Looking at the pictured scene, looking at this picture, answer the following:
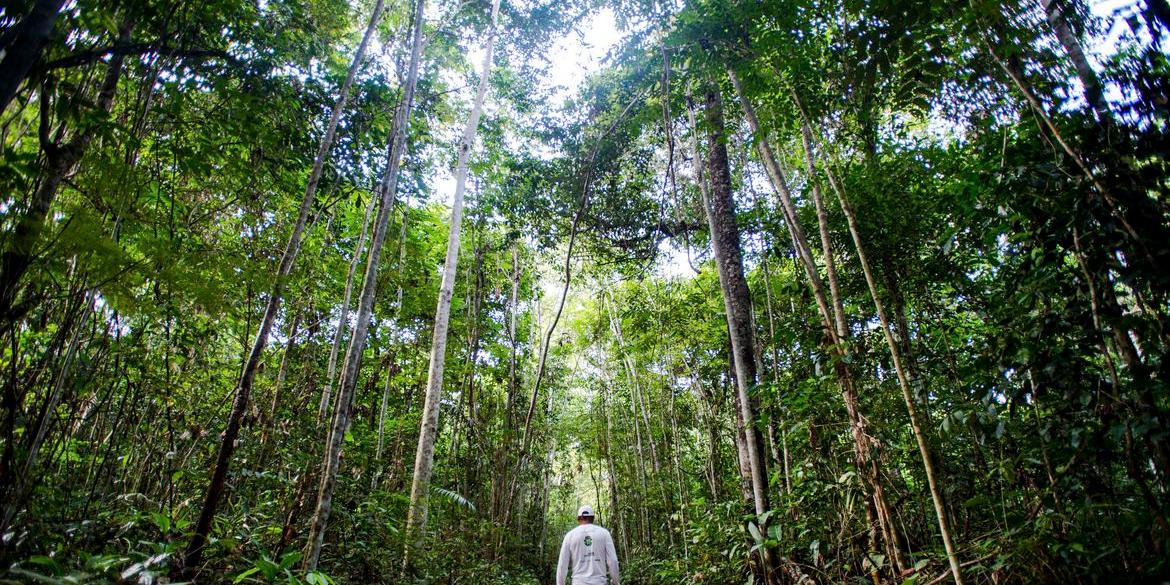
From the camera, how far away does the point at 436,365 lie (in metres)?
6.96

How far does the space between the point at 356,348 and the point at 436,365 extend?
3.00 meters

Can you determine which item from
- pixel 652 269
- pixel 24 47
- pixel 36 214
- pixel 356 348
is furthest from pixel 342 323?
pixel 652 269

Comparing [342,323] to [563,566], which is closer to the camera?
[563,566]

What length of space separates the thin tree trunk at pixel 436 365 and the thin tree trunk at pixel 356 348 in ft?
6.50

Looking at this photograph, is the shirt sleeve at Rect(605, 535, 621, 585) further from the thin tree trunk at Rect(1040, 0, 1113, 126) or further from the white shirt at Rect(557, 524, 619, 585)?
the thin tree trunk at Rect(1040, 0, 1113, 126)

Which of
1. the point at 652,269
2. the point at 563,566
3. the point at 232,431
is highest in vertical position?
the point at 652,269

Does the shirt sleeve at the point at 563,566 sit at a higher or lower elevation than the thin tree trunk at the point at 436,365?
lower

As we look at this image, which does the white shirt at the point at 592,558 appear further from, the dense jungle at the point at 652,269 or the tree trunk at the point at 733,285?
the tree trunk at the point at 733,285

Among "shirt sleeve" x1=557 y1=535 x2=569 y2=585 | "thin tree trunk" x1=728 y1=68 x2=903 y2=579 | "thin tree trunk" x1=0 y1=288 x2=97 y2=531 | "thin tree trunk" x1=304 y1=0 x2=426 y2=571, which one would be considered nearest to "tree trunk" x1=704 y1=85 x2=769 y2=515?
"thin tree trunk" x1=728 y1=68 x2=903 y2=579

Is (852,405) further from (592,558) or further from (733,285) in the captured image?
(592,558)

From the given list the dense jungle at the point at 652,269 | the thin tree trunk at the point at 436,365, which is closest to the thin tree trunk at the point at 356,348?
the dense jungle at the point at 652,269

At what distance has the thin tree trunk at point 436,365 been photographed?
588 cm

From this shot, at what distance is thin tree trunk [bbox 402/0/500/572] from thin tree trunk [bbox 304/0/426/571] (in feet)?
6.50

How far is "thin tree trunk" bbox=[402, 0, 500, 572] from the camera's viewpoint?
5.88m
